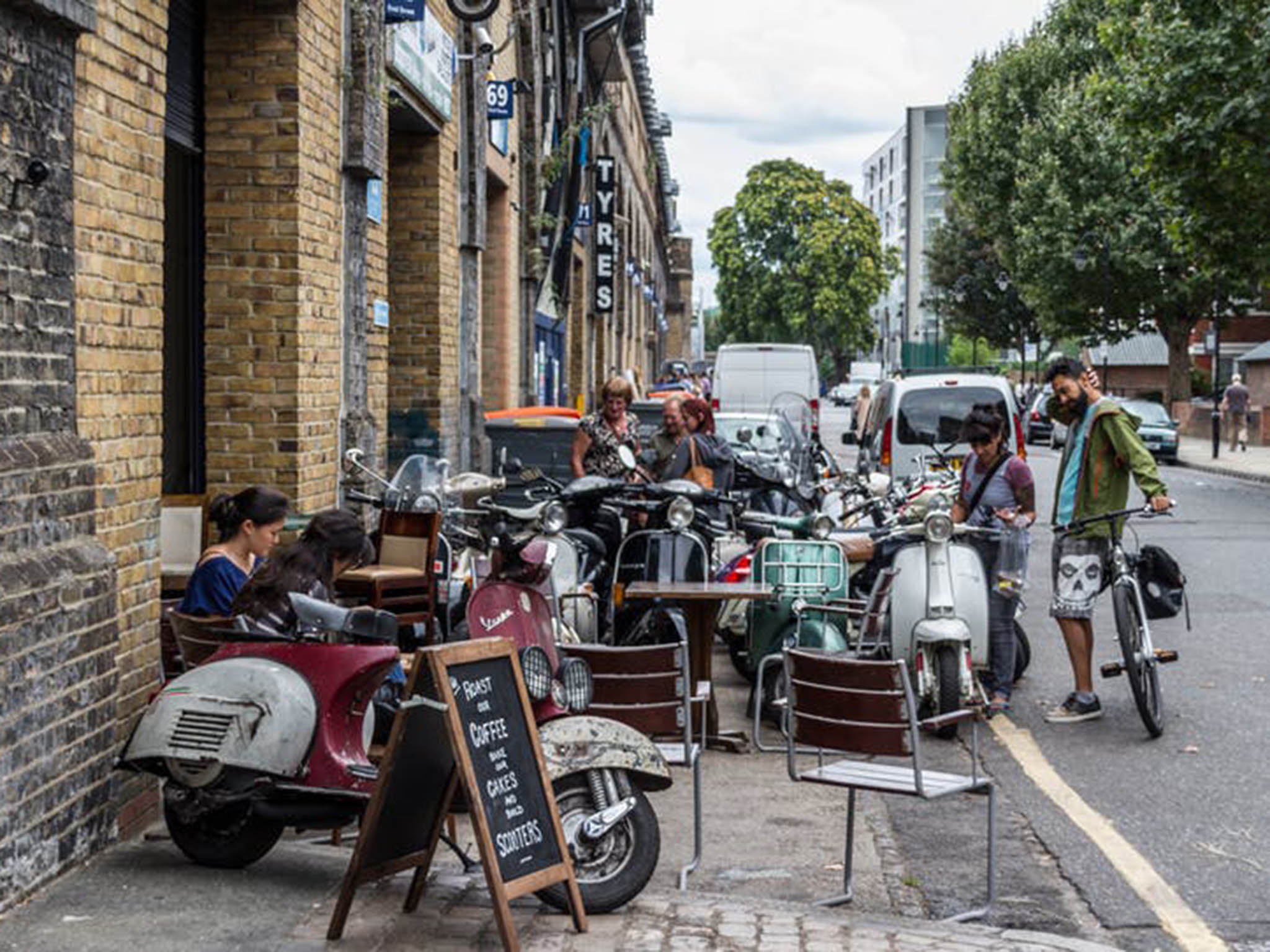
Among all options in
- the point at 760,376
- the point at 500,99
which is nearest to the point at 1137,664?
the point at 500,99

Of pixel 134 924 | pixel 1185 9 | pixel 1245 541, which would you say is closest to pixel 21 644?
pixel 134 924

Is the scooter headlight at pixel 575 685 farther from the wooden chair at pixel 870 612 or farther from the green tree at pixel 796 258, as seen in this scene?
the green tree at pixel 796 258

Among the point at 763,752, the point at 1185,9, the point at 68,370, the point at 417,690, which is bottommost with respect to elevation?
the point at 763,752

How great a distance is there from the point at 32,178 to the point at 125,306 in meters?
1.13

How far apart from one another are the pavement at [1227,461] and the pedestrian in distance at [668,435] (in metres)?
23.7

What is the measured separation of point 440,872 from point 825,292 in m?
91.8

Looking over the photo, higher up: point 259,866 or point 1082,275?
point 1082,275

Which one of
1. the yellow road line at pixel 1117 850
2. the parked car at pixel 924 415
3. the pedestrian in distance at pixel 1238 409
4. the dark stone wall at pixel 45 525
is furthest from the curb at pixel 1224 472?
the dark stone wall at pixel 45 525

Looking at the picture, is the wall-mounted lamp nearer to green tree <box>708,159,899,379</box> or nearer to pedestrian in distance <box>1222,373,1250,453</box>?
pedestrian in distance <box>1222,373,1250,453</box>

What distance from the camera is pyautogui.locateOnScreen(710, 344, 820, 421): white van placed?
3575 cm

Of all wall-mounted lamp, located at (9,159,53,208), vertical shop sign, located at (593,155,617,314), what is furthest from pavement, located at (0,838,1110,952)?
vertical shop sign, located at (593,155,617,314)

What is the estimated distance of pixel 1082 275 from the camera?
48500 millimetres

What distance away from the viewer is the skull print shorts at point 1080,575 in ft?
31.2

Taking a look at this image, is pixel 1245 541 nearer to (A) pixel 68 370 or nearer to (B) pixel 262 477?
(B) pixel 262 477
